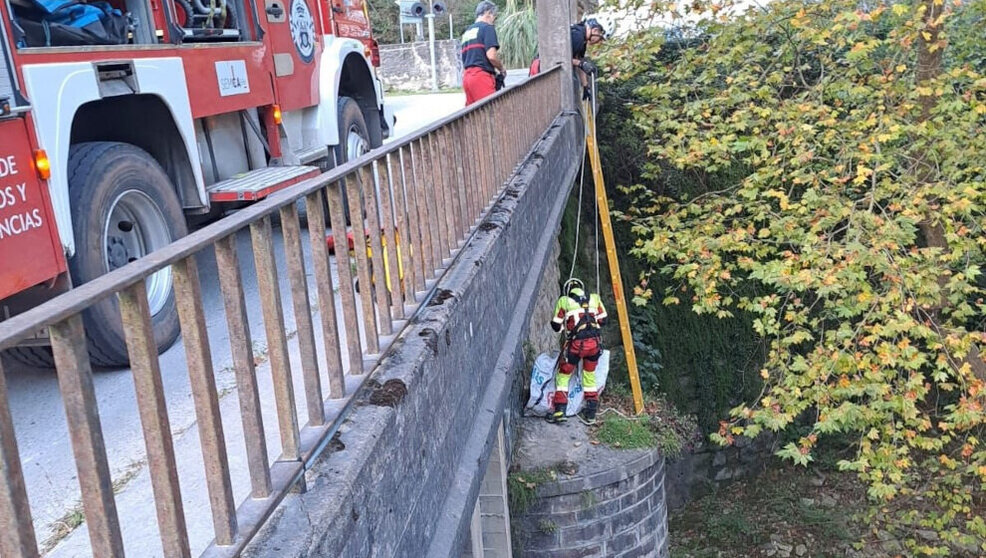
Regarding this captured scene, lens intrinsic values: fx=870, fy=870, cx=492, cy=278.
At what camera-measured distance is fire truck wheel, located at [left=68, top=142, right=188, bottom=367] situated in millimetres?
3877

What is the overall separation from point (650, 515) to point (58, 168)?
6915mm

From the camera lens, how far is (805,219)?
1004cm

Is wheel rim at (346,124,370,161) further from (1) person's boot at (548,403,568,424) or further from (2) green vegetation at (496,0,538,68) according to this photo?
(2) green vegetation at (496,0,538,68)

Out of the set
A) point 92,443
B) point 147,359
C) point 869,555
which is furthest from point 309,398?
point 869,555

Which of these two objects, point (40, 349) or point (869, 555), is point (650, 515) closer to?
point (869, 555)

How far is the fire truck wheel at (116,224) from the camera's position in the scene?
12.7 ft

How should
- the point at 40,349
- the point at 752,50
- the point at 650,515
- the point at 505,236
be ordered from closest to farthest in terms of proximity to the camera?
the point at 40,349, the point at 505,236, the point at 650,515, the point at 752,50

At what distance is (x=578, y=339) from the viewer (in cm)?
873

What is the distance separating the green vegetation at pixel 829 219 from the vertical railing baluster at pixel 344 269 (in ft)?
22.9

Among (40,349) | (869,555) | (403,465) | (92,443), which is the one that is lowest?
(869,555)

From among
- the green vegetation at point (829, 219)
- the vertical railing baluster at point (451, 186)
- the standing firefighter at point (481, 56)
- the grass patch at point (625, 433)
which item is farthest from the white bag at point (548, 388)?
the vertical railing baluster at point (451, 186)

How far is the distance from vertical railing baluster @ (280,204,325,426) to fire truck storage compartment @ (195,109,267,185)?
319cm

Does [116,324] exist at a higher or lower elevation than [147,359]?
lower

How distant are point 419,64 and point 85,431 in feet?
88.5
